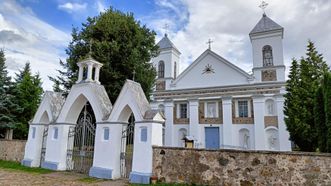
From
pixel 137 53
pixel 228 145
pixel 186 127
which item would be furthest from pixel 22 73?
pixel 228 145

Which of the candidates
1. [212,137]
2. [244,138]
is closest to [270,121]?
[244,138]

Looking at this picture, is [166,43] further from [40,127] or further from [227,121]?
[40,127]

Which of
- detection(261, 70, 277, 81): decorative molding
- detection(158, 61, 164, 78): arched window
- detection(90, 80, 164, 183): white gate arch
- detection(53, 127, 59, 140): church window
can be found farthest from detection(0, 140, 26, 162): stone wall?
detection(261, 70, 277, 81): decorative molding

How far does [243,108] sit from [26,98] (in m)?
17.8

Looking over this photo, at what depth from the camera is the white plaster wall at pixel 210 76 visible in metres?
21.6

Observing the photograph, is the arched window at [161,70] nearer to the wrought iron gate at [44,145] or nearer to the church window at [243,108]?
the church window at [243,108]

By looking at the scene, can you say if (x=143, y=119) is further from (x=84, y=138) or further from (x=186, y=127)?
(x=186, y=127)

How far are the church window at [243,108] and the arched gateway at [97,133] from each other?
13.3m

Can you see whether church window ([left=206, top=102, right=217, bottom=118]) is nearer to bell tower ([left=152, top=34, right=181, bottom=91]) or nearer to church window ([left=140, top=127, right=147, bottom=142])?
bell tower ([left=152, top=34, right=181, bottom=91])

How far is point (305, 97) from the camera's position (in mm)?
13703

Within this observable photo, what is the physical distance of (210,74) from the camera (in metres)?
22.5

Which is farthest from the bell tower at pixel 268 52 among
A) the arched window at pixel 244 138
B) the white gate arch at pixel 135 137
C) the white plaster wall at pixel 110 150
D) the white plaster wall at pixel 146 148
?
the white plaster wall at pixel 110 150

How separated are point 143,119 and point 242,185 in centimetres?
366

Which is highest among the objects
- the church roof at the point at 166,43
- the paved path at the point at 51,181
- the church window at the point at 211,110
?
the church roof at the point at 166,43
